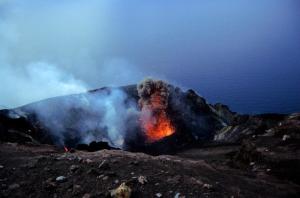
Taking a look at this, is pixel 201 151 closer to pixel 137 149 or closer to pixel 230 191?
pixel 137 149

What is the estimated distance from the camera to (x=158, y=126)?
2564 inches

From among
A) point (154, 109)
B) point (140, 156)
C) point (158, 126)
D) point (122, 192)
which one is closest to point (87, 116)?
point (154, 109)

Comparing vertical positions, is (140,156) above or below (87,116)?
below

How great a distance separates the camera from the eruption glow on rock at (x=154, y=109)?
64500 millimetres

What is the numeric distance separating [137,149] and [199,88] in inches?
2936

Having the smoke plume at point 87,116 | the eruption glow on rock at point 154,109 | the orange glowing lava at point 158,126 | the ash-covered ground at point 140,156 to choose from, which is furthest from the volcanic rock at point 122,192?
the orange glowing lava at point 158,126

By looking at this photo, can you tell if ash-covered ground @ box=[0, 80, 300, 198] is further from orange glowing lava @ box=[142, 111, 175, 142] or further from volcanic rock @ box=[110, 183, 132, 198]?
orange glowing lava @ box=[142, 111, 175, 142]

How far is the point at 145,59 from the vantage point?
616ft

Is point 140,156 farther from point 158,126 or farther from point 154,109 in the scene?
point 154,109

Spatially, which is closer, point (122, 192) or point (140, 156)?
point (122, 192)

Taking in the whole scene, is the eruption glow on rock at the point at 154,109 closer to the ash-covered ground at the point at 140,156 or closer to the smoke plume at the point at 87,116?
the ash-covered ground at the point at 140,156

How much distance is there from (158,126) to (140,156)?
44.7 meters

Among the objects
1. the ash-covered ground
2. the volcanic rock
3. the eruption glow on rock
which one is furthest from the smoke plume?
the volcanic rock

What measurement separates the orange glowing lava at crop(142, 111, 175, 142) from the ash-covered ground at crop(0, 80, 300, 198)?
37.8 inches
